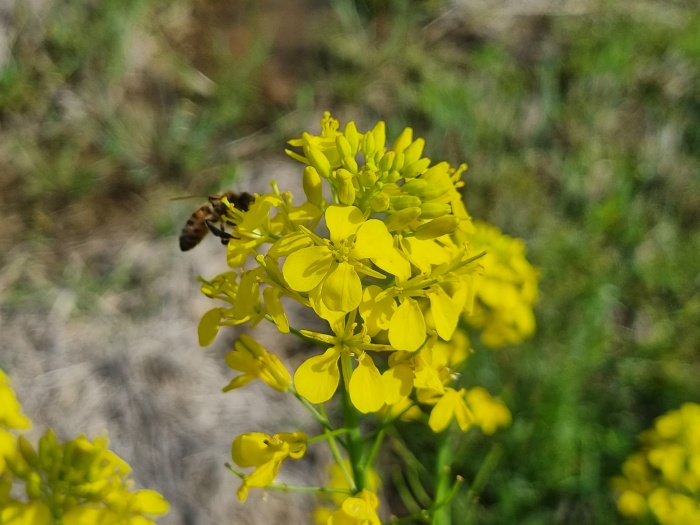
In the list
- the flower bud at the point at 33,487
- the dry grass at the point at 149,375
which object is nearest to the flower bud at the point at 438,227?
the flower bud at the point at 33,487

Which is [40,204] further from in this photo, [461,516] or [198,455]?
[461,516]

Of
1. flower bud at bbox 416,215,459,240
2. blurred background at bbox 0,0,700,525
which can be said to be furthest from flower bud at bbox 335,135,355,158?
blurred background at bbox 0,0,700,525

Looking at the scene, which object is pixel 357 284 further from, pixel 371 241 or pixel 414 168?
pixel 414 168

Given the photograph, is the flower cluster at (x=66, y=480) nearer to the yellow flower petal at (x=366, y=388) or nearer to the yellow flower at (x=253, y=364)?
the yellow flower at (x=253, y=364)

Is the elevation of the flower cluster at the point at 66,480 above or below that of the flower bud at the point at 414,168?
below

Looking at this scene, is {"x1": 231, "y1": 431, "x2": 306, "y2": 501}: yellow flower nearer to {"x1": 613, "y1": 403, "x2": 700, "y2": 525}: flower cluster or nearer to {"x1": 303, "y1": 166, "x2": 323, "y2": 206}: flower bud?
{"x1": 303, "y1": 166, "x2": 323, "y2": 206}: flower bud

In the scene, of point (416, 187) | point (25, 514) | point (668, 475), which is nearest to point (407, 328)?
point (416, 187)

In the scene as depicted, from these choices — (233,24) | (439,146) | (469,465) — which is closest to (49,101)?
(233,24)
